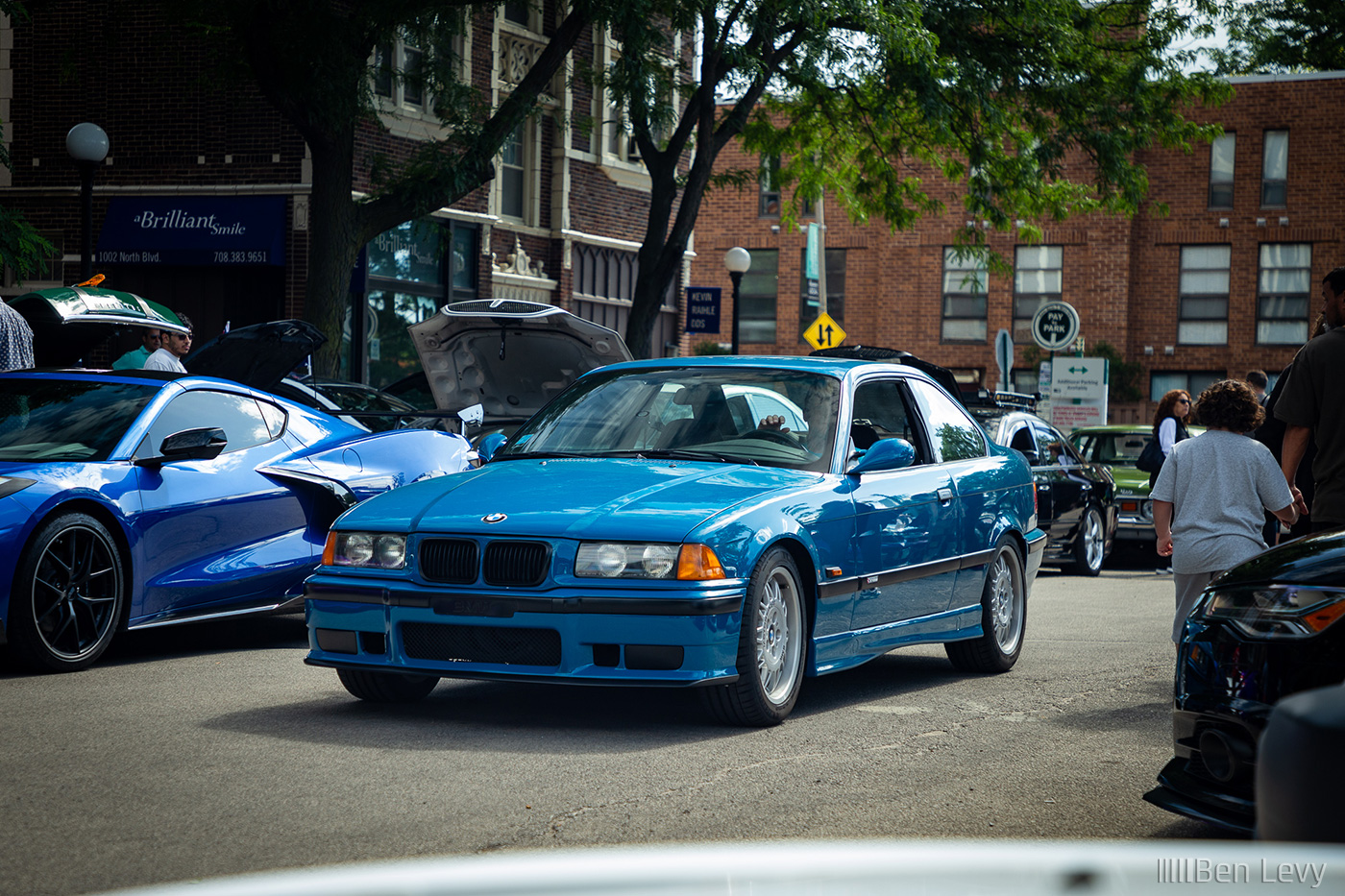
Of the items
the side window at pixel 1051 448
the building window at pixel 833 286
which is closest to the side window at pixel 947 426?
the side window at pixel 1051 448

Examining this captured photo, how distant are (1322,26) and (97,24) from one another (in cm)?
3848

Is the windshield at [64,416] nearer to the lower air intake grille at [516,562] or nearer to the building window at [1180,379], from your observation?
the lower air intake grille at [516,562]

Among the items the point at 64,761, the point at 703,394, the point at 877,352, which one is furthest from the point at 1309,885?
the point at 877,352

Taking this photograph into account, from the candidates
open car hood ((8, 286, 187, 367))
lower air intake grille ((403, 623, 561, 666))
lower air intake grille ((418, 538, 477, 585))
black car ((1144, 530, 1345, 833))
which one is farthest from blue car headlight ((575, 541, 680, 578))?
open car hood ((8, 286, 187, 367))

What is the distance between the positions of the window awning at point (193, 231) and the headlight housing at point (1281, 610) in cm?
1945

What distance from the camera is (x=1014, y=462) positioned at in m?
8.98

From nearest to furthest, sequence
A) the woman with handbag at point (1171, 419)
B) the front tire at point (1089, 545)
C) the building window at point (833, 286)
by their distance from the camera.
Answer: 1. the woman with handbag at point (1171, 419)
2. the front tire at point (1089, 545)
3. the building window at point (833, 286)

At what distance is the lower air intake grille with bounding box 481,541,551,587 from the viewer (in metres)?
6.02

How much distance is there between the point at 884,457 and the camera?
7.07m

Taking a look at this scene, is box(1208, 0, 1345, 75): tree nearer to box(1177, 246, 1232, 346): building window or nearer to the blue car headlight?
box(1177, 246, 1232, 346): building window

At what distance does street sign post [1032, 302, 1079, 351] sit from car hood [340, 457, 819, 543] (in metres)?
15.0

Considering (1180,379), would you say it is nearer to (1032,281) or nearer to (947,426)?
(1032,281)

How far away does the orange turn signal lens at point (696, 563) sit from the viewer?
593 cm

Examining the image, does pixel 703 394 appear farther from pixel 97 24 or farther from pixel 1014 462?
pixel 97 24
